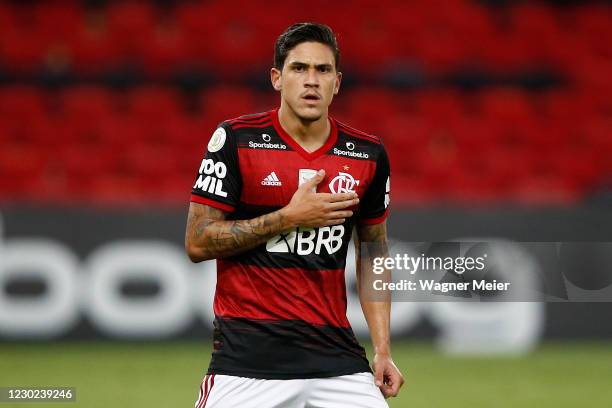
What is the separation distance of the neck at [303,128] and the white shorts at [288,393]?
889mm

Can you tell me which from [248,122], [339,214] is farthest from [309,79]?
[339,214]

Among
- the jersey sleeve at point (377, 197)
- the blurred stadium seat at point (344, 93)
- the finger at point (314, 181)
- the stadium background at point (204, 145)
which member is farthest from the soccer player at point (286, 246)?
the blurred stadium seat at point (344, 93)

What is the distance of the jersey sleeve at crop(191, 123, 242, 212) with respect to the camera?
3.66 m

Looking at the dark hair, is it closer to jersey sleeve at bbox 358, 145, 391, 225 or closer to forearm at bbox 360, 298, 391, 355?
jersey sleeve at bbox 358, 145, 391, 225

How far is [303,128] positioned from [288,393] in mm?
992

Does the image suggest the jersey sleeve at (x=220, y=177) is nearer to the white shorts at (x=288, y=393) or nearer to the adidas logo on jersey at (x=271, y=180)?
the adidas logo on jersey at (x=271, y=180)

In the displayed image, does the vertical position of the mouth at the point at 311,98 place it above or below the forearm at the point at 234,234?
above

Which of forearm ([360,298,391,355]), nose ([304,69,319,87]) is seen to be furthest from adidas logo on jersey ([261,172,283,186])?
forearm ([360,298,391,355])

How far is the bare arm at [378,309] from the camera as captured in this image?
12.6 feet

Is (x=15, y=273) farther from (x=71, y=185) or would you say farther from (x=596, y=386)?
(x=596, y=386)

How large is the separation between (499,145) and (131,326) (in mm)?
5465

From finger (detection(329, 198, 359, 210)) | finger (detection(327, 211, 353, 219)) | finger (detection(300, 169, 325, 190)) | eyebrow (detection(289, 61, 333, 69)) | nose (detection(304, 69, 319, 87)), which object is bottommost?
finger (detection(327, 211, 353, 219))

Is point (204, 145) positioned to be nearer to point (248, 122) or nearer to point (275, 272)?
point (248, 122)

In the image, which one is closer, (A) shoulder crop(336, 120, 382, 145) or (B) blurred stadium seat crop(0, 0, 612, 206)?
(A) shoulder crop(336, 120, 382, 145)
